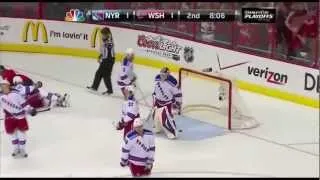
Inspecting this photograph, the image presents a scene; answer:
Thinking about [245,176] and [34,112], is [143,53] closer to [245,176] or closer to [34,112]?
[34,112]

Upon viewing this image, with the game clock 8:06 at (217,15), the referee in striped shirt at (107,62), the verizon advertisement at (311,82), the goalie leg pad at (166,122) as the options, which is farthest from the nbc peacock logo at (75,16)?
the verizon advertisement at (311,82)

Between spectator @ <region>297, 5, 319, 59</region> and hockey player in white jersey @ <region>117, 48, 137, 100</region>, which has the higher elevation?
spectator @ <region>297, 5, 319, 59</region>

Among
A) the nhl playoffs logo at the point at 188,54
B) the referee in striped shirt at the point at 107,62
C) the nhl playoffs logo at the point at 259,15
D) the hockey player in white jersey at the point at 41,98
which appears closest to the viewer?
the hockey player in white jersey at the point at 41,98

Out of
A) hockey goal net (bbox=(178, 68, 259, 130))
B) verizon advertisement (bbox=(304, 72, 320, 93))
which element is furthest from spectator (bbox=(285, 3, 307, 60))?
hockey goal net (bbox=(178, 68, 259, 130))

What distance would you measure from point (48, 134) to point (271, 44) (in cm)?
375

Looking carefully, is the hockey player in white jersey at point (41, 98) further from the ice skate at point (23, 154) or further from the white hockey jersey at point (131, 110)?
the white hockey jersey at point (131, 110)

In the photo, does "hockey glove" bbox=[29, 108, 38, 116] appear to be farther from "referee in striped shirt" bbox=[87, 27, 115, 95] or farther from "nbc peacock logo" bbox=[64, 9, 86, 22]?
"nbc peacock logo" bbox=[64, 9, 86, 22]

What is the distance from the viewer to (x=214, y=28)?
1216 centimetres

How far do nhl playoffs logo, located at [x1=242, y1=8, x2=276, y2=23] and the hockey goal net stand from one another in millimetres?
990

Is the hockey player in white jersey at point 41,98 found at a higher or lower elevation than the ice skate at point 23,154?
higher

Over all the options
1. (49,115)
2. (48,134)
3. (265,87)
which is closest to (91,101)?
(49,115)

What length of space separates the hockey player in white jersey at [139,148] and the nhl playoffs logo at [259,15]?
3823 mm

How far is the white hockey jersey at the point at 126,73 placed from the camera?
10.4 m

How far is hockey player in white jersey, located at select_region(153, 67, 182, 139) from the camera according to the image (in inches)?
364
